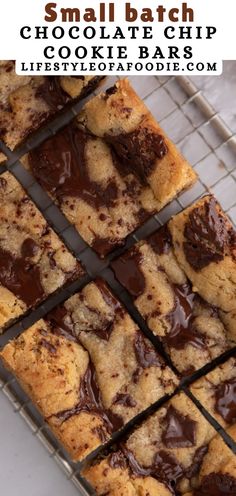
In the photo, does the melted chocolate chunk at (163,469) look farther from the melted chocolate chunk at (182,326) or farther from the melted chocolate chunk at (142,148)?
the melted chocolate chunk at (142,148)

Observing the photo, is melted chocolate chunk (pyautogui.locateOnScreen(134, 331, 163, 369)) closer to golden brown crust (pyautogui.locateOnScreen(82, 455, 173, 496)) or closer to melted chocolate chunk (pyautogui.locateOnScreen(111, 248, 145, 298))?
melted chocolate chunk (pyautogui.locateOnScreen(111, 248, 145, 298))

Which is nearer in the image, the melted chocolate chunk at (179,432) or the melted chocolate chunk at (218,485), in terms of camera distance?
the melted chocolate chunk at (218,485)

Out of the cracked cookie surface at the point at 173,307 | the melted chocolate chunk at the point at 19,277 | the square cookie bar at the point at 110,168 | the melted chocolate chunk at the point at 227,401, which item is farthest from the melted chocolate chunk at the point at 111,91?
the melted chocolate chunk at the point at 227,401

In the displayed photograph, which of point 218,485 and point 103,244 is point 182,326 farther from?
point 218,485

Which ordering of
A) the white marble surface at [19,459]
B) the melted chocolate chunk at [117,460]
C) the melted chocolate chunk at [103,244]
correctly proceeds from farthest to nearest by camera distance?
the white marble surface at [19,459] → the melted chocolate chunk at [103,244] → the melted chocolate chunk at [117,460]

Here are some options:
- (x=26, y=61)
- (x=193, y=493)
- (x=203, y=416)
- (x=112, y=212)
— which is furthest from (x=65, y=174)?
(x=193, y=493)

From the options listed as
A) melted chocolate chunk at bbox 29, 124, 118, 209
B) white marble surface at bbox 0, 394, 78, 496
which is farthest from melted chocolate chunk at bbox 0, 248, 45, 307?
white marble surface at bbox 0, 394, 78, 496

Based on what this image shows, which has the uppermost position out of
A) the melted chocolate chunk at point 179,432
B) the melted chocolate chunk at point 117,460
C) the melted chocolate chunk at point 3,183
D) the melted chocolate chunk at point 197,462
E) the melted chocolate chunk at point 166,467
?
the melted chocolate chunk at point 3,183
